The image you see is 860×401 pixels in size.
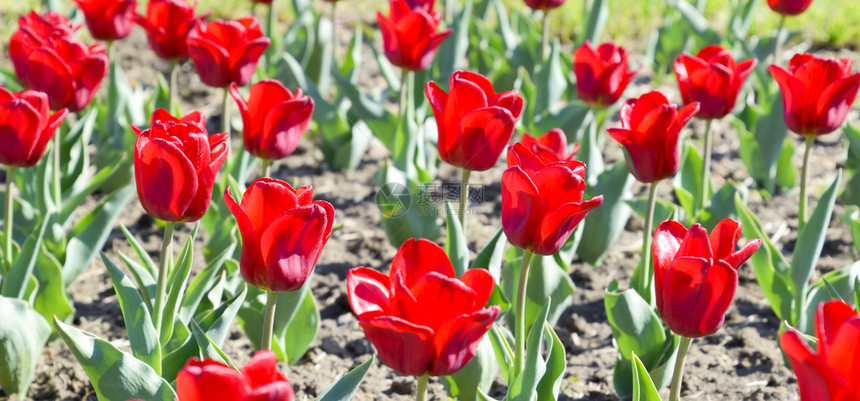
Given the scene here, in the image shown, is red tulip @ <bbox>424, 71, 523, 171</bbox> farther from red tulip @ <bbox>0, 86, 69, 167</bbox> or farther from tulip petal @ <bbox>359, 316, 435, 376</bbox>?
red tulip @ <bbox>0, 86, 69, 167</bbox>

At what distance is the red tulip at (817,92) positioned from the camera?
2031 mm

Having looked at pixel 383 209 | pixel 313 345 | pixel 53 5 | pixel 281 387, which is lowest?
pixel 313 345

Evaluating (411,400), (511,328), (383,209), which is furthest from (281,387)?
(383,209)

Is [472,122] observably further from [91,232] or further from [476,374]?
[91,232]

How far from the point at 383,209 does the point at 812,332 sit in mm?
1215

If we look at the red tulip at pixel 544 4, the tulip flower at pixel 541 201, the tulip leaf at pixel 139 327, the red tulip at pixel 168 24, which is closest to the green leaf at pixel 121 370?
the tulip leaf at pixel 139 327

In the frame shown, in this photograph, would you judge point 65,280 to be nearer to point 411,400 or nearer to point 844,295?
point 411,400

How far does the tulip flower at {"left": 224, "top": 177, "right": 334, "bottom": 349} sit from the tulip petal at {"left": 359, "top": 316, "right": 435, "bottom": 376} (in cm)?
20

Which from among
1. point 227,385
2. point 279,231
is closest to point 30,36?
point 279,231

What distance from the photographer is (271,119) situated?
75.7 inches

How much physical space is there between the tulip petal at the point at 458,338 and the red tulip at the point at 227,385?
0.88 ft

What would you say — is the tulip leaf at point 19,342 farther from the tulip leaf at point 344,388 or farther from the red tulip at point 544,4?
the red tulip at point 544,4

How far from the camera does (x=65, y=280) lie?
2.30 m

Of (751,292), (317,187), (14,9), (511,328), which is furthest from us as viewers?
(14,9)
